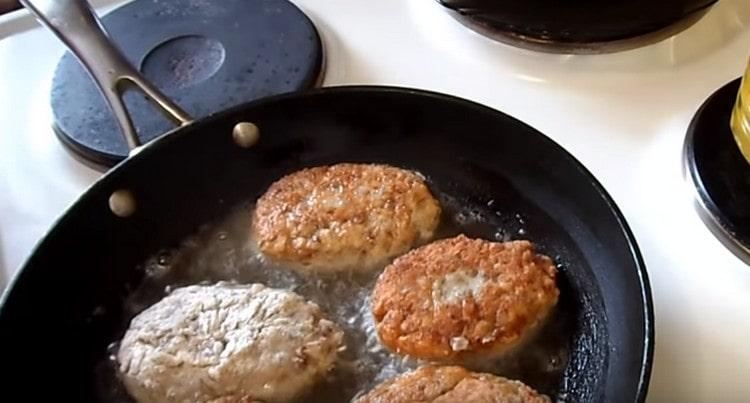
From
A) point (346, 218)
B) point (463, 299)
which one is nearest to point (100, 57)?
point (346, 218)

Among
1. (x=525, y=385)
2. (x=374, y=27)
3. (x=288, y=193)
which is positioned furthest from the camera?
(x=374, y=27)

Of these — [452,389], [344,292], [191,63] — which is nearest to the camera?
[452,389]

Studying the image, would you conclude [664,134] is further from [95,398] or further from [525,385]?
[95,398]

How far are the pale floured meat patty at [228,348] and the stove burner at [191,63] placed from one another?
0.65 feet

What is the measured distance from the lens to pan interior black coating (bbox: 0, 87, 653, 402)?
77 cm

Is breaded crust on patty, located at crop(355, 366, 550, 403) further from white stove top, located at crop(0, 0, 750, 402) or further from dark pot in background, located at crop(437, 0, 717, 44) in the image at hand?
dark pot in background, located at crop(437, 0, 717, 44)

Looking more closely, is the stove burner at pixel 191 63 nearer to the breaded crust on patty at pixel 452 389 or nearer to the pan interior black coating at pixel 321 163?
the pan interior black coating at pixel 321 163

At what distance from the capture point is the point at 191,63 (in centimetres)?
100

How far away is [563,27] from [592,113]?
0.28 feet

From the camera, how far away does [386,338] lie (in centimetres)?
79

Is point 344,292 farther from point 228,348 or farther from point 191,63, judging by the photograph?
point 191,63

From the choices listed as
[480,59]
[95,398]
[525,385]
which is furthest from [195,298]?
[480,59]

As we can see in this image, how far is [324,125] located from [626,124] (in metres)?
0.27

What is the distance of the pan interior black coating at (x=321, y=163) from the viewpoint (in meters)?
0.77
